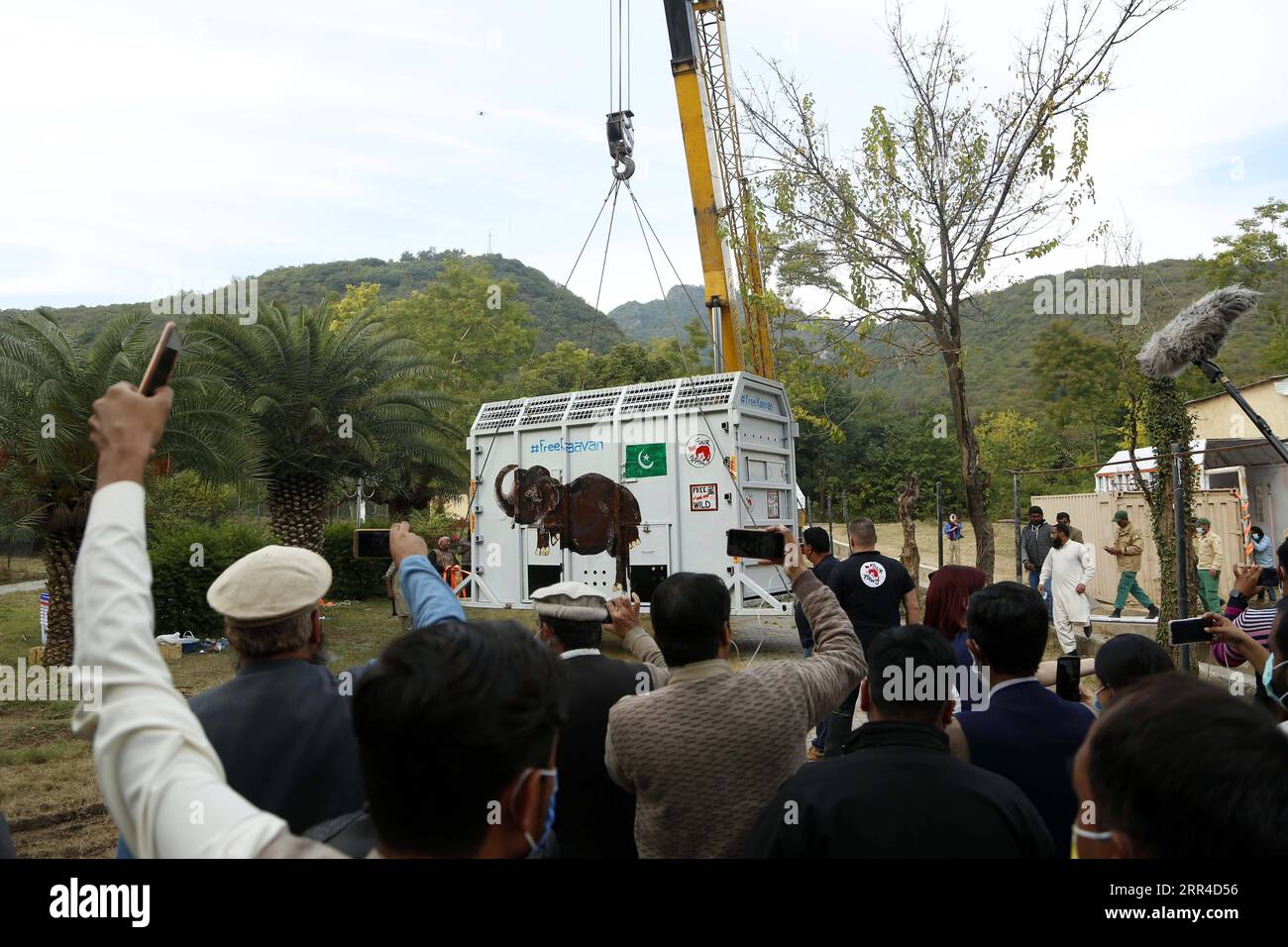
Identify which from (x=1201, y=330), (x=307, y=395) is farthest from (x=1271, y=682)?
(x=307, y=395)

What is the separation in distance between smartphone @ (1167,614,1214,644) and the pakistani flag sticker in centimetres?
828

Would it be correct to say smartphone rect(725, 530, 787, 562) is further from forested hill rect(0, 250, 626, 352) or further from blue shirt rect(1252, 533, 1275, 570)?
forested hill rect(0, 250, 626, 352)

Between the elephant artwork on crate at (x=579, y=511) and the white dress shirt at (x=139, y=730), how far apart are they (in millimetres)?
10240

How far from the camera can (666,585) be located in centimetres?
269

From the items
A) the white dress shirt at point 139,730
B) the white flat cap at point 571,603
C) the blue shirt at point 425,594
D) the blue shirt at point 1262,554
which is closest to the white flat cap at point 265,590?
the blue shirt at point 425,594

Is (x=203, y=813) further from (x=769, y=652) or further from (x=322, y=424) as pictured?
(x=322, y=424)

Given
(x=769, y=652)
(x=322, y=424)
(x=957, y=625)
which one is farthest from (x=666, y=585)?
(x=322, y=424)

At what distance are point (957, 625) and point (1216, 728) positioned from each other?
3.39 meters

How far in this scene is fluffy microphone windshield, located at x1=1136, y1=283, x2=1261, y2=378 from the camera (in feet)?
17.6

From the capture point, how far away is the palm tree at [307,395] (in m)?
15.5

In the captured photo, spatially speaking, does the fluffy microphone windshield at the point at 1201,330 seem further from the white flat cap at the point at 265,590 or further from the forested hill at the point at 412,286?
the forested hill at the point at 412,286

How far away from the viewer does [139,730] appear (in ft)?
4.06

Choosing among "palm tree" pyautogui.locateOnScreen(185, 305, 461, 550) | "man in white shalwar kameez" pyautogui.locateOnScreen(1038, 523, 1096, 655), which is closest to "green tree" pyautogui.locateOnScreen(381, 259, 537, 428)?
"palm tree" pyautogui.locateOnScreen(185, 305, 461, 550)

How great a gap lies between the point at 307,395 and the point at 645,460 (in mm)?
7618
